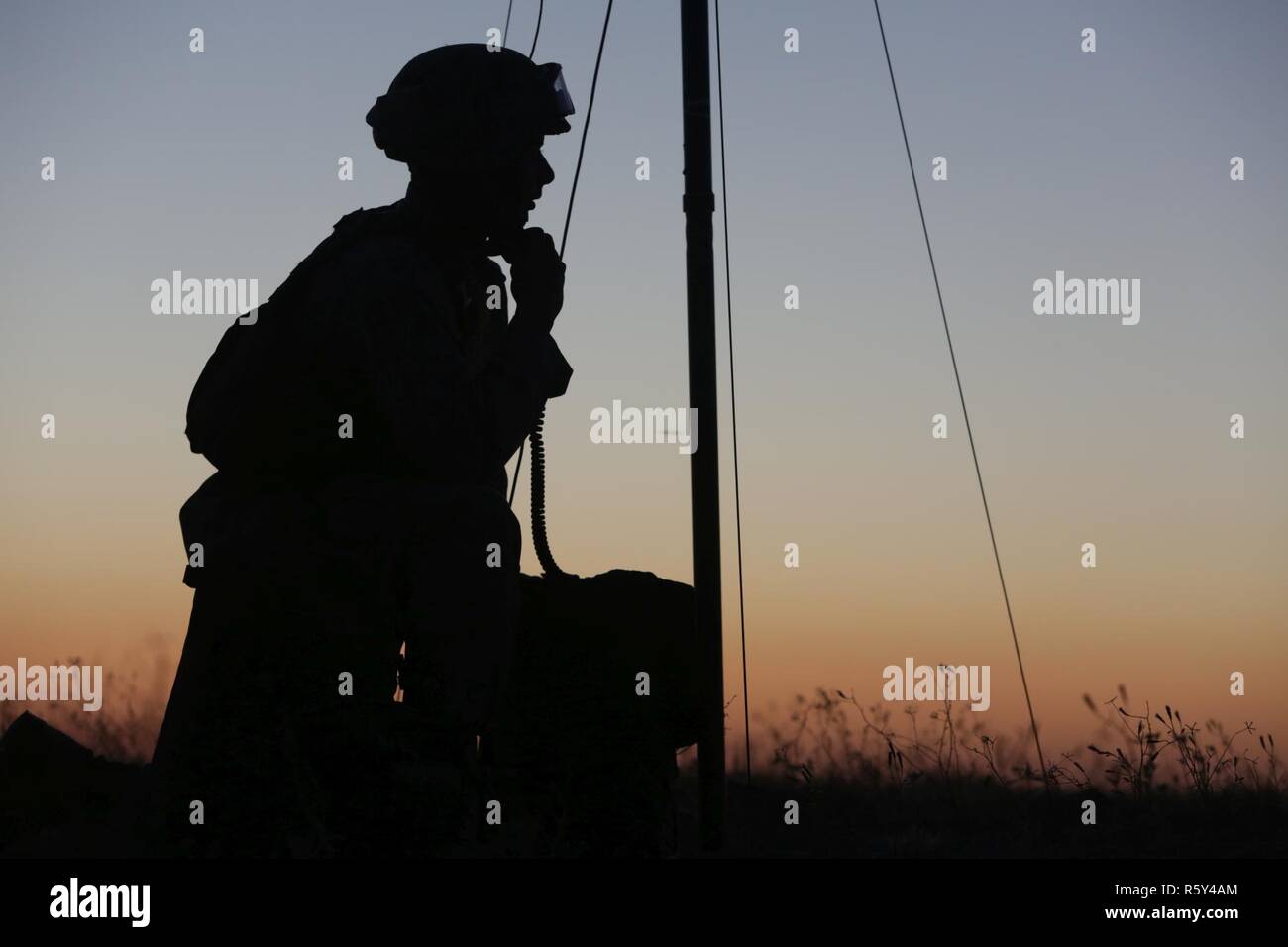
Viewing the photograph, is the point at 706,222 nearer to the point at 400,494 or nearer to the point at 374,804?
the point at 400,494

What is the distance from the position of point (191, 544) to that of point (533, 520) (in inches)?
38.4

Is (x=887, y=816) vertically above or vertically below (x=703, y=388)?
below

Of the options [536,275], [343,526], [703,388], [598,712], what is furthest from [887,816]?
[343,526]

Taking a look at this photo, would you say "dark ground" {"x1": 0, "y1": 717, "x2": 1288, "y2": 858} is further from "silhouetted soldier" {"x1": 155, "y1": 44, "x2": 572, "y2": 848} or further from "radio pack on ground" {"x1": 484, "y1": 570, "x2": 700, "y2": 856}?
"silhouetted soldier" {"x1": 155, "y1": 44, "x2": 572, "y2": 848}

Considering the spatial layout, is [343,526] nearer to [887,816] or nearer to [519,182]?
[519,182]

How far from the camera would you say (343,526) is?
169 inches

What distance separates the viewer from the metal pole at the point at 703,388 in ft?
18.4

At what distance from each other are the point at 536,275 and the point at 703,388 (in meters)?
1.23

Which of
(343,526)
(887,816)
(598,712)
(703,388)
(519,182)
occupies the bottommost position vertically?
(887,816)

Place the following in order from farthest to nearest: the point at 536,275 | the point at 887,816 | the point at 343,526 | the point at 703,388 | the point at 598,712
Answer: the point at 887,816 < the point at 703,388 < the point at 598,712 < the point at 536,275 < the point at 343,526

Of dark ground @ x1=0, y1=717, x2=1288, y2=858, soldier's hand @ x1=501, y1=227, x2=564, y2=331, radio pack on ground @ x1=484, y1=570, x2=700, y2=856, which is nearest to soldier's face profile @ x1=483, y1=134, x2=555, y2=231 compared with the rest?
soldier's hand @ x1=501, y1=227, x2=564, y2=331

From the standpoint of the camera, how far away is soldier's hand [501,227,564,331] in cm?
452

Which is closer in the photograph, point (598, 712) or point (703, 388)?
point (598, 712)
